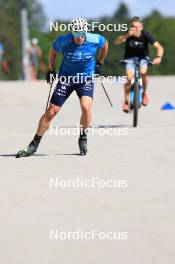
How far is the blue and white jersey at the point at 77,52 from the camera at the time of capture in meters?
10.2

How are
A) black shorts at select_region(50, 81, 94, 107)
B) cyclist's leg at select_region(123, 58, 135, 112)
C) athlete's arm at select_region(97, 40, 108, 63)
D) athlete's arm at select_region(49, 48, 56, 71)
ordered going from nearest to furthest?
athlete's arm at select_region(49, 48, 56, 71) → black shorts at select_region(50, 81, 94, 107) → athlete's arm at select_region(97, 40, 108, 63) → cyclist's leg at select_region(123, 58, 135, 112)

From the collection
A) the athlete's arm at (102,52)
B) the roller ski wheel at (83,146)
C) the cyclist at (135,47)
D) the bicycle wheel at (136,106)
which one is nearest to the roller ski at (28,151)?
the roller ski wheel at (83,146)

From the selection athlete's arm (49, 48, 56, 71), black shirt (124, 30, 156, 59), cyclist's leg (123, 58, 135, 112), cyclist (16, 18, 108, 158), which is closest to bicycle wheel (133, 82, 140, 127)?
cyclist's leg (123, 58, 135, 112)

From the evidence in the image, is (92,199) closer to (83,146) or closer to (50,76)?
(83,146)

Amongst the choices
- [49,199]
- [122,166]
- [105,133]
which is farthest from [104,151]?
[49,199]

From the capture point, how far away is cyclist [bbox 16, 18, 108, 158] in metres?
10.2

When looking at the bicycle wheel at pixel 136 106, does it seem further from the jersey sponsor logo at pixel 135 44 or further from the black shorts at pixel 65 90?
the black shorts at pixel 65 90

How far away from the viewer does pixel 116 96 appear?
24.4 m

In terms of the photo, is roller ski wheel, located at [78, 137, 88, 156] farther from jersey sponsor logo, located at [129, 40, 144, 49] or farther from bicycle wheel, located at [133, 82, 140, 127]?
jersey sponsor logo, located at [129, 40, 144, 49]

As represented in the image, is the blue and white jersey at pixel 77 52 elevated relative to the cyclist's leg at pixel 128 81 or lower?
elevated

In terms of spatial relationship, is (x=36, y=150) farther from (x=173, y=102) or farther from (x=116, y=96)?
(x=116, y=96)

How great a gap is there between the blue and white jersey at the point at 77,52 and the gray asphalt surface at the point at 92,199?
1050mm

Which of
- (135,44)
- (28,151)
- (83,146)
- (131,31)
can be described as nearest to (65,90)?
(83,146)

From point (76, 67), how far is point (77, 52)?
19 cm
